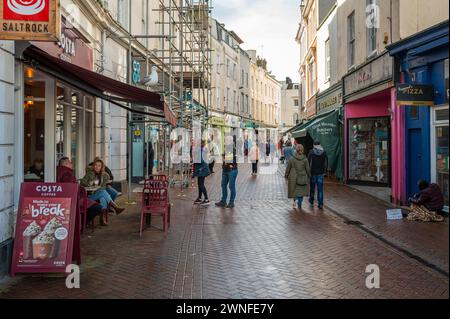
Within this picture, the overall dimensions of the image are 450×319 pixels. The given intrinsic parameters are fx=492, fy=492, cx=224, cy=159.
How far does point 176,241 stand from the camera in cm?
819

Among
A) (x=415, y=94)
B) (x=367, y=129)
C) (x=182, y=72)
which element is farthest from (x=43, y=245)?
(x=367, y=129)

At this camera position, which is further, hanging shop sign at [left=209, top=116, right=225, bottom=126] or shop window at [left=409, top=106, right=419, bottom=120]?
hanging shop sign at [left=209, top=116, right=225, bottom=126]

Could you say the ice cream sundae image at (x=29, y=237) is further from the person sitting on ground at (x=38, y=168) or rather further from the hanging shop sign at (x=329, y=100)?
the hanging shop sign at (x=329, y=100)

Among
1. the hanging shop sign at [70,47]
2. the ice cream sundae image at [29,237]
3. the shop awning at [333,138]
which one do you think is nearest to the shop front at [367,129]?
the shop awning at [333,138]

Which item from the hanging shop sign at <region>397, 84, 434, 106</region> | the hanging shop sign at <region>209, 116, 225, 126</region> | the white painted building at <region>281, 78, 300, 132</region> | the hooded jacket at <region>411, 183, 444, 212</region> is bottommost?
the hooded jacket at <region>411, 183, 444, 212</region>

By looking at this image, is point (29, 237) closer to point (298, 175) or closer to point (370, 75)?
point (298, 175)

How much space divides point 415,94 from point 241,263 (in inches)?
230

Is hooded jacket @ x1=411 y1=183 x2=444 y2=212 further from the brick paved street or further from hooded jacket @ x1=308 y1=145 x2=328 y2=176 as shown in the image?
hooded jacket @ x1=308 y1=145 x2=328 y2=176

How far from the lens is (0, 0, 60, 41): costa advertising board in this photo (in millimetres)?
6090

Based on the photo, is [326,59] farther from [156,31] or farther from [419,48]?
[419,48]

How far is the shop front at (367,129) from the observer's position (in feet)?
49.3

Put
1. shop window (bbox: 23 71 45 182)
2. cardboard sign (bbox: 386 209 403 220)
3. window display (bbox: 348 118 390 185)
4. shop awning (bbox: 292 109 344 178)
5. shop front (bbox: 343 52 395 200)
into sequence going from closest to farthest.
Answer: shop window (bbox: 23 71 45 182) → cardboard sign (bbox: 386 209 403 220) → shop front (bbox: 343 52 395 200) → window display (bbox: 348 118 390 185) → shop awning (bbox: 292 109 344 178)

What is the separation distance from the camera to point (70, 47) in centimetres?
1032

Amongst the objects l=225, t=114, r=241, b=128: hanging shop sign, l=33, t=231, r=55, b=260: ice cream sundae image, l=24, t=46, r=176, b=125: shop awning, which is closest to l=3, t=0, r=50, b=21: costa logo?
l=24, t=46, r=176, b=125: shop awning
